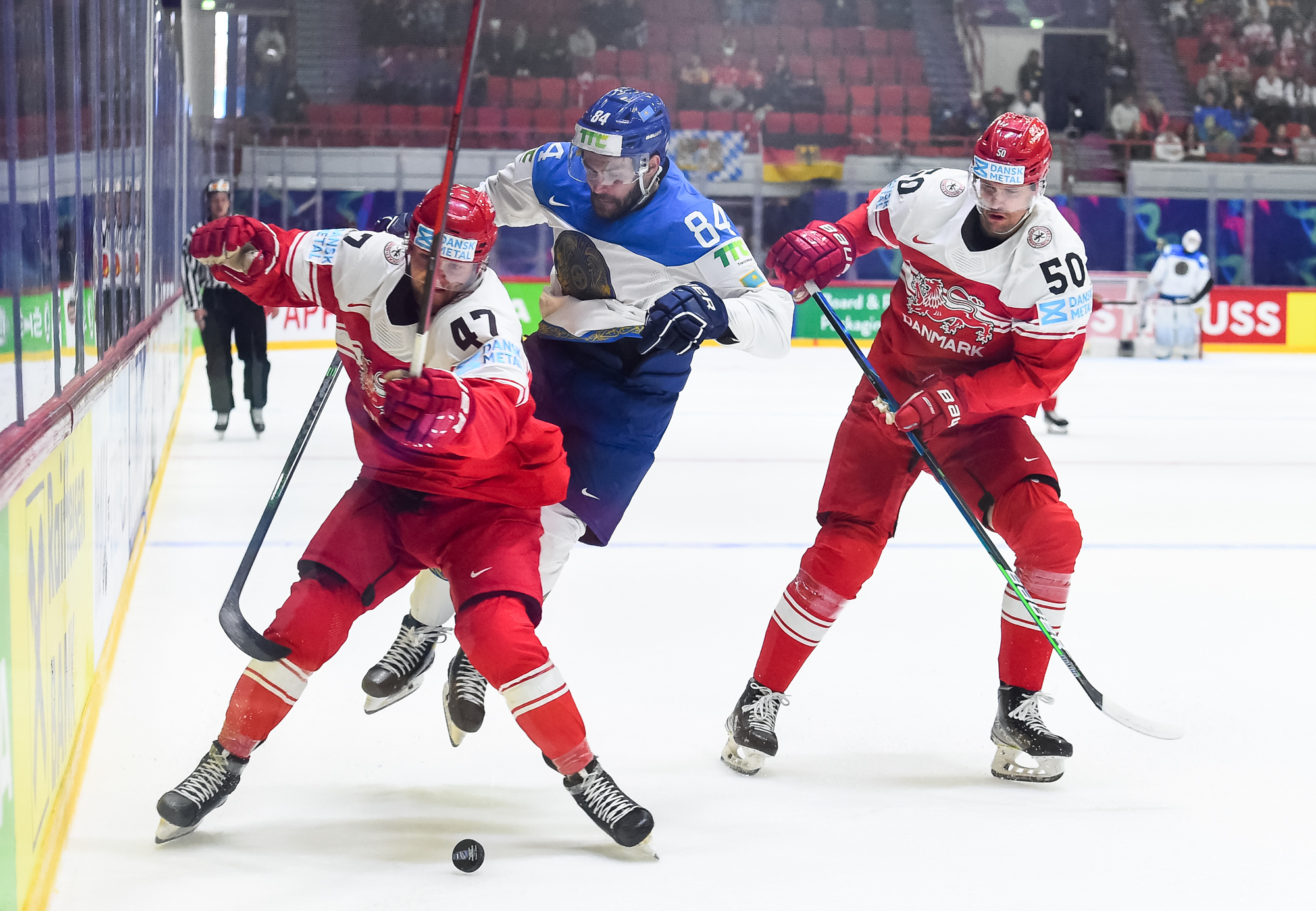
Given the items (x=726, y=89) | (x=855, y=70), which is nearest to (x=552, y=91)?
(x=726, y=89)

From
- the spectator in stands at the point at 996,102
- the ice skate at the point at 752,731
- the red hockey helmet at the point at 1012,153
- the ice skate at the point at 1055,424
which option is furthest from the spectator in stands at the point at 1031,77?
the ice skate at the point at 752,731

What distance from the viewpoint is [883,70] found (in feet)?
61.5

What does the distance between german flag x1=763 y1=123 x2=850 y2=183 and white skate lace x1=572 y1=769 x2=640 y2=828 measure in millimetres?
13695

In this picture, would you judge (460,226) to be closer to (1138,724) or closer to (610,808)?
(610,808)

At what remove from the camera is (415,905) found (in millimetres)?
2184

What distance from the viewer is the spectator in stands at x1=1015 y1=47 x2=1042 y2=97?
18.6 m

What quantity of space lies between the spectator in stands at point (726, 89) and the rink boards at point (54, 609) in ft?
48.0

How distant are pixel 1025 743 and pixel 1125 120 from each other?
54.5ft

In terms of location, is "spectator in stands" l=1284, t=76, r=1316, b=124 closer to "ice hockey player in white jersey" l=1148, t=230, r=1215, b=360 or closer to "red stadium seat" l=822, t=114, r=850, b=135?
"ice hockey player in white jersey" l=1148, t=230, r=1215, b=360

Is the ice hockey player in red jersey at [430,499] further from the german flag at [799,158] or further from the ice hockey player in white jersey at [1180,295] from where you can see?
the german flag at [799,158]

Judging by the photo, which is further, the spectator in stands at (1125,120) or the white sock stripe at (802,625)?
the spectator in stands at (1125,120)

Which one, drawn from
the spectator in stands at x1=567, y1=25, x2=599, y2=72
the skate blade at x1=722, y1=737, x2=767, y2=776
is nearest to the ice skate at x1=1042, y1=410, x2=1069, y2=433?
the skate blade at x1=722, y1=737, x2=767, y2=776

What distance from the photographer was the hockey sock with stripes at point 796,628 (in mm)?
2994

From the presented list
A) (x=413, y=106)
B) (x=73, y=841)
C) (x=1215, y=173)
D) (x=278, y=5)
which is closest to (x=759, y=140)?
(x=413, y=106)
